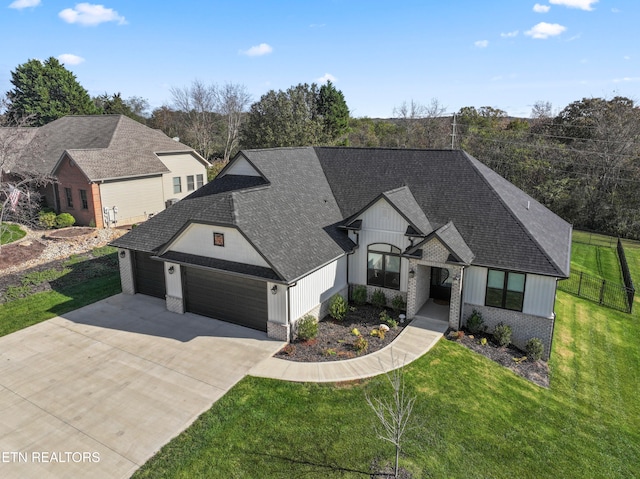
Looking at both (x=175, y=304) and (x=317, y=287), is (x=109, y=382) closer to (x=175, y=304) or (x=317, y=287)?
(x=175, y=304)

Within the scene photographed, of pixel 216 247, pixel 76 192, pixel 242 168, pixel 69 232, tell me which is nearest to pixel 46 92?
pixel 76 192

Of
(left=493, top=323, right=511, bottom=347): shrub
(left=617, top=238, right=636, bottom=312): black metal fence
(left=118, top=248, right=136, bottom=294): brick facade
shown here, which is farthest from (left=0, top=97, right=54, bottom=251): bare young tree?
(left=617, top=238, right=636, bottom=312): black metal fence

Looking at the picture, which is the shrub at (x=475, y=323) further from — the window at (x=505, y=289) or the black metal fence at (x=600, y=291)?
the black metal fence at (x=600, y=291)

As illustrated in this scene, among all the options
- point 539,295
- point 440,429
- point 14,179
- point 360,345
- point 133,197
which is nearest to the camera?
point 440,429

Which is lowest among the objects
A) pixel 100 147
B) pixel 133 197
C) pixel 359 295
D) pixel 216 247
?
pixel 359 295

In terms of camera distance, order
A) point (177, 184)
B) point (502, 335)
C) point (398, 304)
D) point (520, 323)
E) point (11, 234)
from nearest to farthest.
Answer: point (502, 335) → point (520, 323) → point (398, 304) → point (11, 234) → point (177, 184)

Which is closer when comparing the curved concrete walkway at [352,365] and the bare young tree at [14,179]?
the curved concrete walkway at [352,365]

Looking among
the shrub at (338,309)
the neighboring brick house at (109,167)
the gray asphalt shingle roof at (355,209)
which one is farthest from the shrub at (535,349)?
the neighboring brick house at (109,167)
